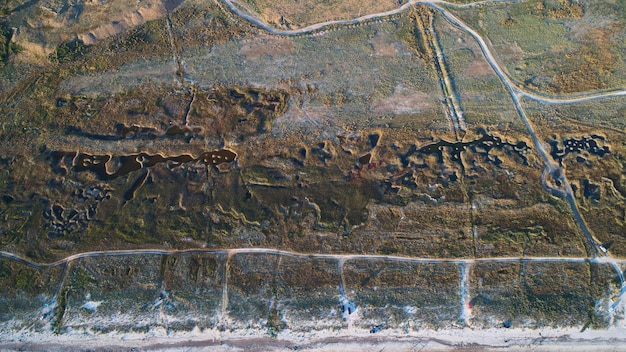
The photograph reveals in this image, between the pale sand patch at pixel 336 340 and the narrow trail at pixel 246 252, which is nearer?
the pale sand patch at pixel 336 340

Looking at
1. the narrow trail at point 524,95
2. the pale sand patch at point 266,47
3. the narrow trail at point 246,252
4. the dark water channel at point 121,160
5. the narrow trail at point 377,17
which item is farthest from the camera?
the pale sand patch at point 266,47

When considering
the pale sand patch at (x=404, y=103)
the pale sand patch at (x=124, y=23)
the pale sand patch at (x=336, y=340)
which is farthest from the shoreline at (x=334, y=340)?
the pale sand patch at (x=124, y=23)

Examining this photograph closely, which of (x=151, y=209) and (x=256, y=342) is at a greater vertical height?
(x=151, y=209)

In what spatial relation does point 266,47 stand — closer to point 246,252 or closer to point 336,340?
point 246,252

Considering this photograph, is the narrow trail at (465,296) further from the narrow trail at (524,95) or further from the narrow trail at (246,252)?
the narrow trail at (524,95)

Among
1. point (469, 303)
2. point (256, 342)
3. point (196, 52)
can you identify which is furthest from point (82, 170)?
point (469, 303)

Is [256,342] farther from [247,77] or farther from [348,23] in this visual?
[348,23]
